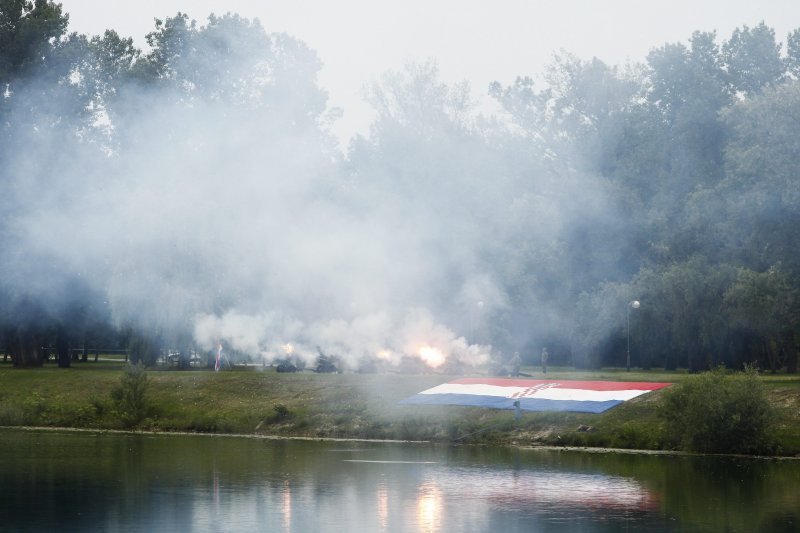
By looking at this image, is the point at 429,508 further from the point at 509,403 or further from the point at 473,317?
the point at 473,317

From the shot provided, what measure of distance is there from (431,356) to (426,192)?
21.2 metres

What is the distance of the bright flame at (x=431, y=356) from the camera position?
72.9 meters

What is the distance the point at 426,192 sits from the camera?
91812 mm

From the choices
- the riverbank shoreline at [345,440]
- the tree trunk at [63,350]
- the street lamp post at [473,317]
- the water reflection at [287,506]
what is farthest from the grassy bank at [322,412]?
the tree trunk at [63,350]

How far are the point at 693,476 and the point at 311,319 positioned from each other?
38217 millimetres

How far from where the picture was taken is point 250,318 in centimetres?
7644

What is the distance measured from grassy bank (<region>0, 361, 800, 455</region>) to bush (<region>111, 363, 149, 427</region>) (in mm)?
252

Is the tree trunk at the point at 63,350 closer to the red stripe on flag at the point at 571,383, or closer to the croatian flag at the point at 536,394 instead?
the red stripe on flag at the point at 571,383

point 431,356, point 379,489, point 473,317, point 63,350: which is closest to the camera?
point 379,489

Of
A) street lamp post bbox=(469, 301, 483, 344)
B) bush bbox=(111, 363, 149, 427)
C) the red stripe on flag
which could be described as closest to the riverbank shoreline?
bush bbox=(111, 363, 149, 427)

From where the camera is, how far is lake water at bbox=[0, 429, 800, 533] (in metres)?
30.8

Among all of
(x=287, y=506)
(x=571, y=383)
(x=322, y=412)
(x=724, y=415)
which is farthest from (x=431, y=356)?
(x=287, y=506)

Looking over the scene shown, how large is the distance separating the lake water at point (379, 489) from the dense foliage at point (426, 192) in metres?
26.0

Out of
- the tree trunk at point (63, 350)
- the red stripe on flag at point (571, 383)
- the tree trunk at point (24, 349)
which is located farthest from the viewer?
the tree trunk at point (63, 350)
